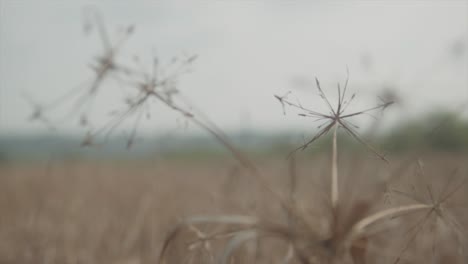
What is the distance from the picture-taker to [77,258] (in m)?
1.64

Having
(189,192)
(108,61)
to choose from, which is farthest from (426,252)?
(189,192)

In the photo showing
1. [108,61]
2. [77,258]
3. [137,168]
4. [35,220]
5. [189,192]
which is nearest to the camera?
[108,61]

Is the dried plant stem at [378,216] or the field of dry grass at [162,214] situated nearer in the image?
the dried plant stem at [378,216]

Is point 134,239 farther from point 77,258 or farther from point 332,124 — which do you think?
point 332,124

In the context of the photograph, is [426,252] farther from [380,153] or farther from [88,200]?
[88,200]

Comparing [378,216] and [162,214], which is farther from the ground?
[378,216]

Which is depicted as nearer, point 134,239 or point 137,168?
point 134,239

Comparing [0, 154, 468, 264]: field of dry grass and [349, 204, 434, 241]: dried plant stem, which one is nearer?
[349, 204, 434, 241]: dried plant stem

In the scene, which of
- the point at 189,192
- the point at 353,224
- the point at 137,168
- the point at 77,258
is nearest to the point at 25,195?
the point at 189,192

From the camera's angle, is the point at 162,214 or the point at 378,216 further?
the point at 162,214

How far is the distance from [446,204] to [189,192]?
2.65 m

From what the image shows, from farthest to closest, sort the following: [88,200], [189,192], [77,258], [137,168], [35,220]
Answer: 1. [137,168]
2. [189,192]
3. [88,200]
4. [35,220]
5. [77,258]

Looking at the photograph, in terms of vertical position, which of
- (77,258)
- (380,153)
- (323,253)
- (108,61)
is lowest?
(77,258)

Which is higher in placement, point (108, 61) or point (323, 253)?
point (108, 61)
